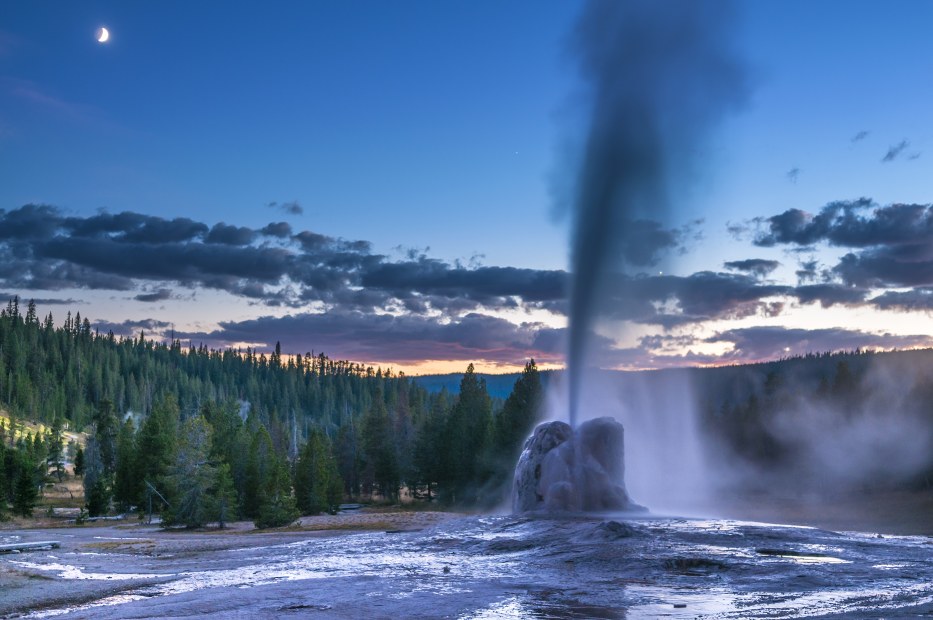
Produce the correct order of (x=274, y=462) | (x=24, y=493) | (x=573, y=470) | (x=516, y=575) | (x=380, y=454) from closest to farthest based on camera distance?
(x=516, y=575) < (x=573, y=470) < (x=274, y=462) < (x=24, y=493) < (x=380, y=454)

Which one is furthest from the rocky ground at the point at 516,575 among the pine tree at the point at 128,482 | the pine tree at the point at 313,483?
the pine tree at the point at 128,482

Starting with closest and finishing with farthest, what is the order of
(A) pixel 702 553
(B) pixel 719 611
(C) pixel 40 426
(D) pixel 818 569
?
(B) pixel 719 611
(D) pixel 818 569
(A) pixel 702 553
(C) pixel 40 426

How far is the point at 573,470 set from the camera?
3619 cm

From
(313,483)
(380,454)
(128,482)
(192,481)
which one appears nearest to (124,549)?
(192,481)

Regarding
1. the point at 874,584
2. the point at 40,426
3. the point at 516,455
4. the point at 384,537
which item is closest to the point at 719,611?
the point at 874,584

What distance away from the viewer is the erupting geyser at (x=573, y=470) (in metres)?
35.6

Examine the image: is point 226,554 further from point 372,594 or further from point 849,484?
point 849,484

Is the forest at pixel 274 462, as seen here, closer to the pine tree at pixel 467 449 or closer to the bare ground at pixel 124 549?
the pine tree at pixel 467 449

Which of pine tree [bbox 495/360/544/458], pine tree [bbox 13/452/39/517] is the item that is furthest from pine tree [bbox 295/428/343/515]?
pine tree [bbox 13/452/39/517]

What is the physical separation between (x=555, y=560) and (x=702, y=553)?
426cm

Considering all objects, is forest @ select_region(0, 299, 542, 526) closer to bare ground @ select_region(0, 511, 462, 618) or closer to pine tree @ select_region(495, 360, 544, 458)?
pine tree @ select_region(495, 360, 544, 458)

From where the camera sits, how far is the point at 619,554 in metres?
23.2

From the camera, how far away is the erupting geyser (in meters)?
35.6

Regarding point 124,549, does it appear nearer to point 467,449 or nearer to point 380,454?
point 467,449
